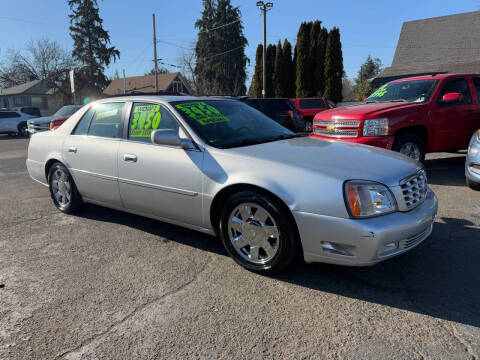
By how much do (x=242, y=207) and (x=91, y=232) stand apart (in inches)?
83.3

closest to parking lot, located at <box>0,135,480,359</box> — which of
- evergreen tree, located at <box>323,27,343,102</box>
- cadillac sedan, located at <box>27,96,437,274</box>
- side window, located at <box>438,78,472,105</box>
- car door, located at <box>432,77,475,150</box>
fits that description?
cadillac sedan, located at <box>27,96,437,274</box>

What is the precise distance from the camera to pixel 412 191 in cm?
299

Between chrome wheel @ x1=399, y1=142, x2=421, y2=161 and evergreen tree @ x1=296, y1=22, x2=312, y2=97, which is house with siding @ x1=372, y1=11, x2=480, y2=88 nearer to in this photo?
evergreen tree @ x1=296, y1=22, x2=312, y2=97

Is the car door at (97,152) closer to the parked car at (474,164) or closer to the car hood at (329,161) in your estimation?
the car hood at (329,161)

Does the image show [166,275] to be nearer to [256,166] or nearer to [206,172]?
[206,172]

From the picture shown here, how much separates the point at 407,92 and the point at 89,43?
1983 inches

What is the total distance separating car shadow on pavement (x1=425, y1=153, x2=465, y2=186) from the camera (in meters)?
6.19

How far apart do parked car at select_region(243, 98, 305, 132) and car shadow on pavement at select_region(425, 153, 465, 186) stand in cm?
592

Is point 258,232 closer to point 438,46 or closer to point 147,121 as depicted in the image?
point 147,121

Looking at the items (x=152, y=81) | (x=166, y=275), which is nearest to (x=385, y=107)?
(x=166, y=275)

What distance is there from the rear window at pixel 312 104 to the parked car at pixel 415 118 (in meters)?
9.53

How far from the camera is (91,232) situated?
4.25 meters

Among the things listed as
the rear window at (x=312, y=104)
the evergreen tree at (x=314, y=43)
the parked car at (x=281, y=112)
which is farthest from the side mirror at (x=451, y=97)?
the evergreen tree at (x=314, y=43)

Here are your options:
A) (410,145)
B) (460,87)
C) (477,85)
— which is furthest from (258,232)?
(477,85)
